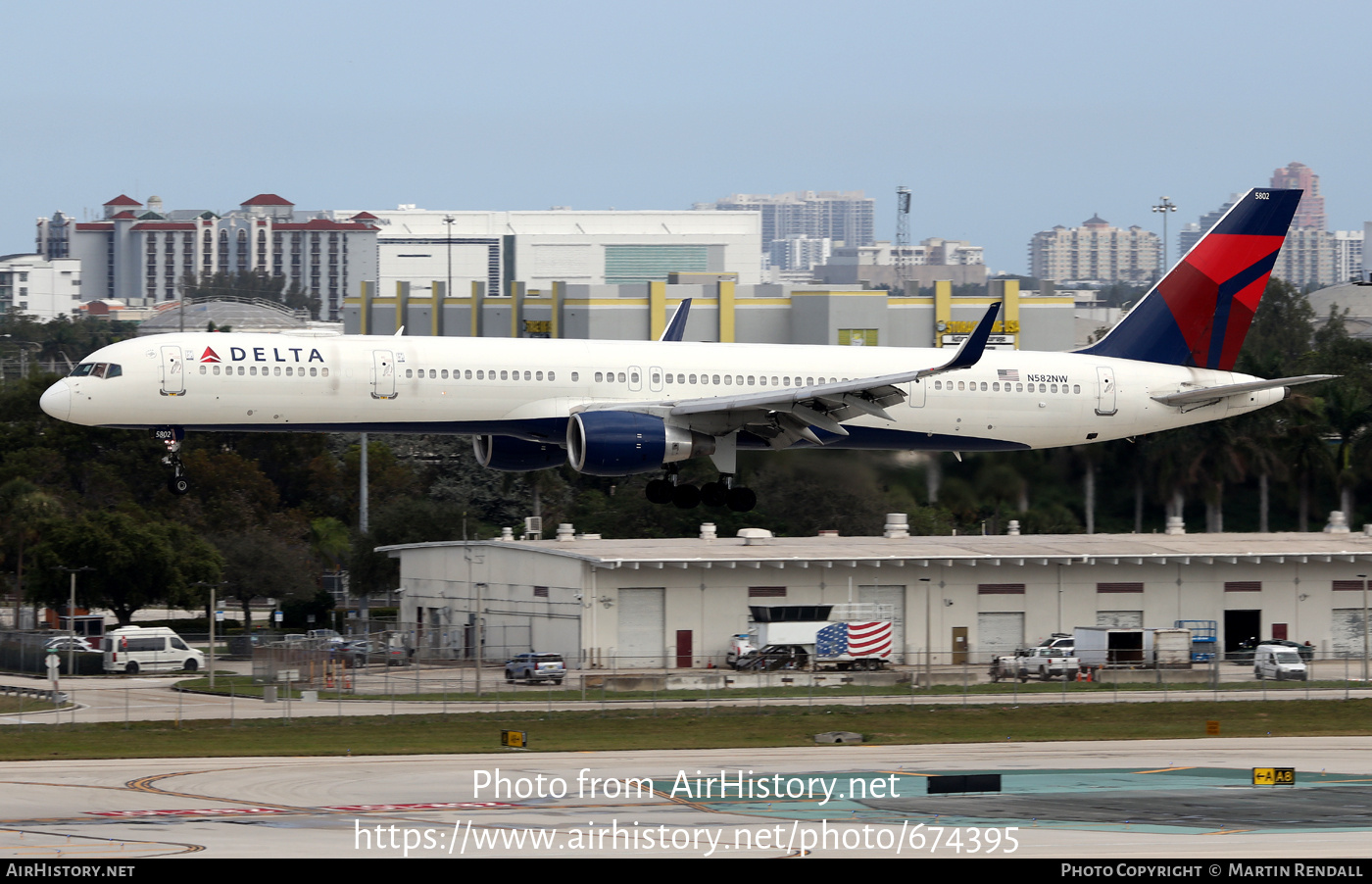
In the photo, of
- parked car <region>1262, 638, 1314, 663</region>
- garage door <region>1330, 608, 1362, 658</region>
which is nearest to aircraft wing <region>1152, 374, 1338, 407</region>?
parked car <region>1262, 638, 1314, 663</region>

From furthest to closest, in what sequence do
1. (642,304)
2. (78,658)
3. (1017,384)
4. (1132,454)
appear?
(642,304)
(78,658)
(1132,454)
(1017,384)

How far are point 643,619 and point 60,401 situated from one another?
3485 cm

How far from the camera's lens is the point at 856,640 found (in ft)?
240

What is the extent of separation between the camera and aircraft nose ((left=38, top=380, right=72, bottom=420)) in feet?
153

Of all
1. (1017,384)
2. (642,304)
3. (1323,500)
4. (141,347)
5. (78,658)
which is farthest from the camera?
(642,304)

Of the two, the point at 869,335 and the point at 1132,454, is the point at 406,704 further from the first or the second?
the point at 869,335

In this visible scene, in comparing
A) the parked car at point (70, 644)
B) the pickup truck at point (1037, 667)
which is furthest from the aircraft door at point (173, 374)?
the pickup truck at point (1037, 667)

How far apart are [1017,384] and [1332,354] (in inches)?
2992

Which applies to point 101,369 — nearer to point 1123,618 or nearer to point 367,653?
point 367,653

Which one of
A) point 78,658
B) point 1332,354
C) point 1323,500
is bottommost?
point 78,658

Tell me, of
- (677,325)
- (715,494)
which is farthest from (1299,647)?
(715,494)

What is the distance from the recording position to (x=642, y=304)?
140375 millimetres

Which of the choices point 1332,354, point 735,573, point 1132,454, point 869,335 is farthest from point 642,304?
point 1132,454

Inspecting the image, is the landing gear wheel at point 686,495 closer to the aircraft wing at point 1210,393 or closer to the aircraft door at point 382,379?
the aircraft door at point 382,379
